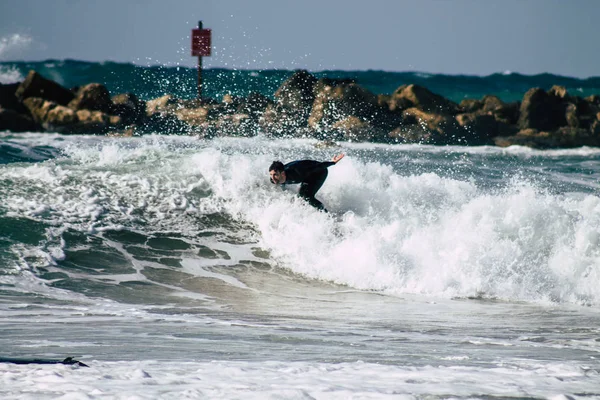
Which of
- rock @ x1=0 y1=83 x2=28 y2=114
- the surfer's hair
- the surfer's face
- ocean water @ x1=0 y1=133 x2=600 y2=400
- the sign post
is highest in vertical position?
the sign post

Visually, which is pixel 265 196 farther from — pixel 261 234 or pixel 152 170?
pixel 152 170

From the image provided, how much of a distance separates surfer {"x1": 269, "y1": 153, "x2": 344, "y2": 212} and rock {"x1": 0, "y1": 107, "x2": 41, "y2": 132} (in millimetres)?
21090

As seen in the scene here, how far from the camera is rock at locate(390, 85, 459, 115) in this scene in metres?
30.7

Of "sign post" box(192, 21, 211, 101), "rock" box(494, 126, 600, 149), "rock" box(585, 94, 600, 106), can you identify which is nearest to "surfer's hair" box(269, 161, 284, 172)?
"rock" box(494, 126, 600, 149)

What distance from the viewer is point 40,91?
30438mm

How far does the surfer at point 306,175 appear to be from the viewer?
939 centimetres

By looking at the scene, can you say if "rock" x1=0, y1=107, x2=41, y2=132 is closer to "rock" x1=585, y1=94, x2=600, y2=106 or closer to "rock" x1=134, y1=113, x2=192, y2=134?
"rock" x1=134, y1=113, x2=192, y2=134

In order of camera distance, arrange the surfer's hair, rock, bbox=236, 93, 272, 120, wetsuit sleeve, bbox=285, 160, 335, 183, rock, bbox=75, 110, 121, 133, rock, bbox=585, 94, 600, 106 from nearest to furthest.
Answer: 1. the surfer's hair
2. wetsuit sleeve, bbox=285, 160, 335, 183
3. rock, bbox=75, 110, 121, 133
4. rock, bbox=236, 93, 272, 120
5. rock, bbox=585, 94, 600, 106

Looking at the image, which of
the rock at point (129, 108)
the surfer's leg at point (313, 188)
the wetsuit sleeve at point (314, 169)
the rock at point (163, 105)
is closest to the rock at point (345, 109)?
the rock at point (163, 105)

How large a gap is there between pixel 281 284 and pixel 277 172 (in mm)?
1416

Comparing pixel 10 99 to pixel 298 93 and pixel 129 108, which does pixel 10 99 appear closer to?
pixel 129 108

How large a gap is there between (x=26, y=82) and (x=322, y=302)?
84.9ft

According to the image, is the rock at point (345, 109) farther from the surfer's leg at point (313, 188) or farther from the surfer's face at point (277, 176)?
the surfer's face at point (277, 176)

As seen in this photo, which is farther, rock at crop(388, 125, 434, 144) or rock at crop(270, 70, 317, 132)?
rock at crop(270, 70, 317, 132)
